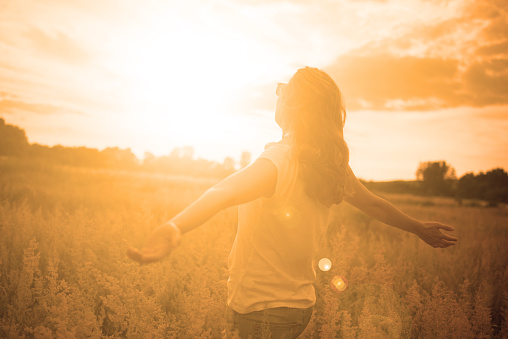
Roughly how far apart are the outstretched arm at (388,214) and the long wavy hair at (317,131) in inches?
16.0

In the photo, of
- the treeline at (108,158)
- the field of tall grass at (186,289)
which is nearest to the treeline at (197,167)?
the treeline at (108,158)

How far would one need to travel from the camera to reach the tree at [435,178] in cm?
4309

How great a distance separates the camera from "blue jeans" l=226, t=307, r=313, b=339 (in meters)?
1.46

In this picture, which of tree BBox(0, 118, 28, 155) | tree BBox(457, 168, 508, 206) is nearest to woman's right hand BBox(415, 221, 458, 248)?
tree BBox(0, 118, 28, 155)

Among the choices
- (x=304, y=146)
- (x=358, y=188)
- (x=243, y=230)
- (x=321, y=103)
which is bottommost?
(x=243, y=230)

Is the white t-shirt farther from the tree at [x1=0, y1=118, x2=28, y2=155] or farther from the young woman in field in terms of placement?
the tree at [x1=0, y1=118, x2=28, y2=155]

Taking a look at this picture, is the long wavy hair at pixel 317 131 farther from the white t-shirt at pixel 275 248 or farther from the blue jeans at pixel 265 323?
the blue jeans at pixel 265 323

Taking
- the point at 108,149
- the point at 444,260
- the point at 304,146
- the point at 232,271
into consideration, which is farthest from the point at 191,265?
the point at 108,149

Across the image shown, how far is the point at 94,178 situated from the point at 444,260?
636 inches

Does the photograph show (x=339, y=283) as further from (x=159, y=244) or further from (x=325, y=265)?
(x=159, y=244)

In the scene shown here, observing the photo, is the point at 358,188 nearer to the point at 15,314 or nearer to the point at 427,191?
the point at 15,314

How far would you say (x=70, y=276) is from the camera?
3.92 m

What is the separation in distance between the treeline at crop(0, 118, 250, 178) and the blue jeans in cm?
2678

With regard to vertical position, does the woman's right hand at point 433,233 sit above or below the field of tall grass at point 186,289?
above
